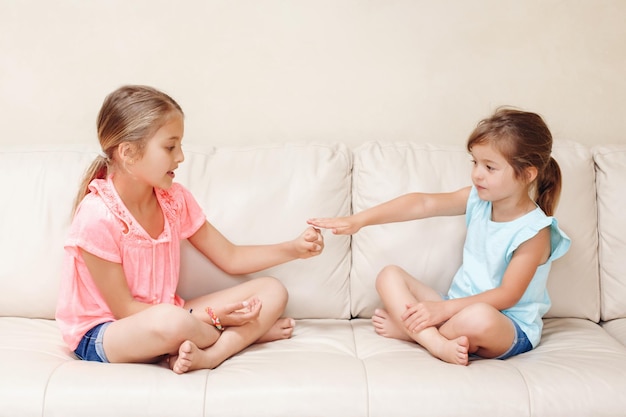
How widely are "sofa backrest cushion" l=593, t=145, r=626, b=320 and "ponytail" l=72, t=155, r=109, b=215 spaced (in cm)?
148

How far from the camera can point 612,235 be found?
2.26m

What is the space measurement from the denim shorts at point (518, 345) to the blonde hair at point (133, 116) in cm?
107

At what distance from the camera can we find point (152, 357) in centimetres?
182

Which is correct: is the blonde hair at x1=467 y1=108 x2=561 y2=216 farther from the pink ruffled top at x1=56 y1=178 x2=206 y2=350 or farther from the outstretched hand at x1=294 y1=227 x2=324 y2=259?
the pink ruffled top at x1=56 y1=178 x2=206 y2=350

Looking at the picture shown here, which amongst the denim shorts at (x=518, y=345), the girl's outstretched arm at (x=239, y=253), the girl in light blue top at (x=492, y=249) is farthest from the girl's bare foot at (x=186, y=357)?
the denim shorts at (x=518, y=345)

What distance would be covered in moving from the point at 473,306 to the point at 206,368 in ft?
→ 2.26

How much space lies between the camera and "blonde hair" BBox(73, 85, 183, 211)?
1.89 meters

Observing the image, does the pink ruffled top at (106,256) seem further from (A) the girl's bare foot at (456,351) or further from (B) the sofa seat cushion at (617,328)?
(B) the sofa seat cushion at (617,328)

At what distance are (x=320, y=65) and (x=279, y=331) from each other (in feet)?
3.11

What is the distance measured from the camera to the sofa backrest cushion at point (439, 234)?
2205 millimetres

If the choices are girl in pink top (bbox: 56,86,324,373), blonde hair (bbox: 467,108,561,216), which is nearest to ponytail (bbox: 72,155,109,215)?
girl in pink top (bbox: 56,86,324,373)

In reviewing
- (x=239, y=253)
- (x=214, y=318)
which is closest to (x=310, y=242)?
(x=239, y=253)

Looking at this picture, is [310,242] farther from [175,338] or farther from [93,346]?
[93,346]

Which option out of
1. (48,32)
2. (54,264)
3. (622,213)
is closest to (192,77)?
(48,32)
